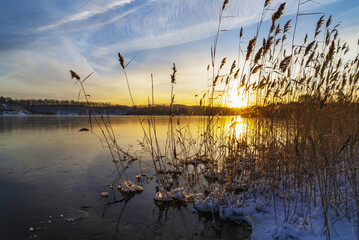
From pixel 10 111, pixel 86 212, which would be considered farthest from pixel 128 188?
pixel 10 111

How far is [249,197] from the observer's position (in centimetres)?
309

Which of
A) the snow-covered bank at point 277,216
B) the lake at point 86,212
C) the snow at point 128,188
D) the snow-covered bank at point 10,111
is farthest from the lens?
the snow-covered bank at point 10,111

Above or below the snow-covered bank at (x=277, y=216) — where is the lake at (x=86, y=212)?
below

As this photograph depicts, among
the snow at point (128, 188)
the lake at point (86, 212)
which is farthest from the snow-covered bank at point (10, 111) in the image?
the snow at point (128, 188)

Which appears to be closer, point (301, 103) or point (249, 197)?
point (249, 197)

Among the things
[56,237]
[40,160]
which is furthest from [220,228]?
[40,160]

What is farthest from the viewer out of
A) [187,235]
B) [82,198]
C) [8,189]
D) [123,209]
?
[8,189]

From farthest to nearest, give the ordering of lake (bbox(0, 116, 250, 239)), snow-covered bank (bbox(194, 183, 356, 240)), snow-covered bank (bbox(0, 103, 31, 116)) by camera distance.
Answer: snow-covered bank (bbox(0, 103, 31, 116)), lake (bbox(0, 116, 250, 239)), snow-covered bank (bbox(194, 183, 356, 240))

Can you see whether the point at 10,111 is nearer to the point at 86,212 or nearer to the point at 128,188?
the point at 128,188

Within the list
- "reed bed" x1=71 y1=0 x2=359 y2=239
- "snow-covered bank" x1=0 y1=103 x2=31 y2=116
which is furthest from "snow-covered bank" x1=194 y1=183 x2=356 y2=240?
"snow-covered bank" x1=0 y1=103 x2=31 y2=116

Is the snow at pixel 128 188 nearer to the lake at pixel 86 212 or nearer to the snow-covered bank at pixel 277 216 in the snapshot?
the lake at pixel 86 212

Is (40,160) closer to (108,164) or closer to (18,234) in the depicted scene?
(108,164)

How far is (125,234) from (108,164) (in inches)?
129

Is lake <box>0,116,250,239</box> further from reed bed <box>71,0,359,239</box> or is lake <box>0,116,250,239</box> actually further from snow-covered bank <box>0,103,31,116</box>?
snow-covered bank <box>0,103,31,116</box>
